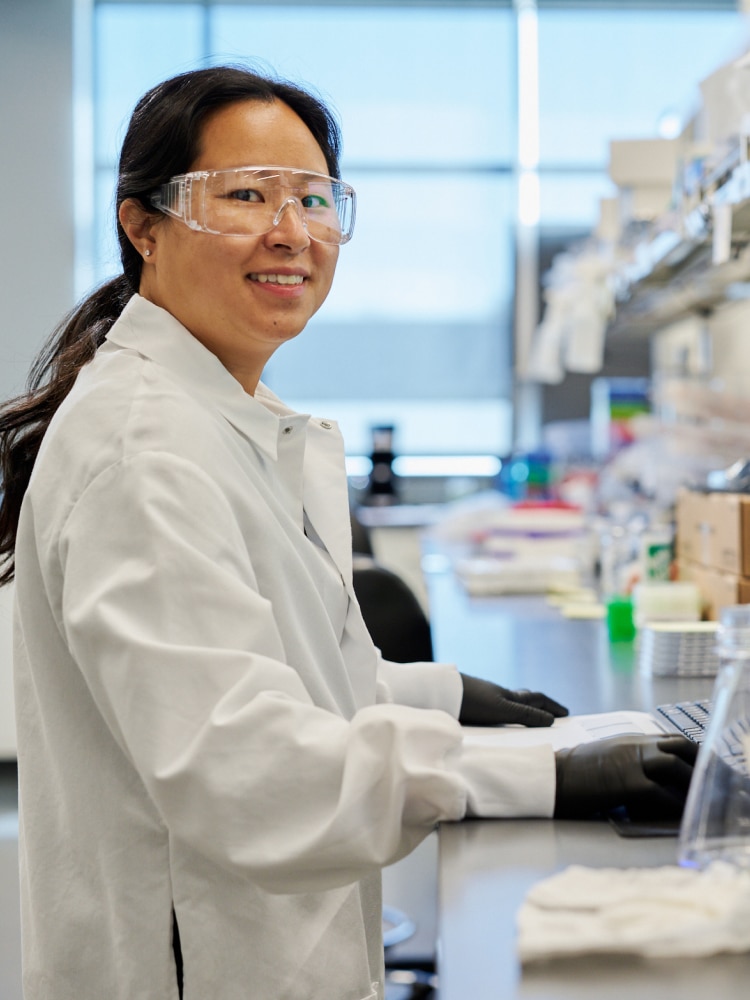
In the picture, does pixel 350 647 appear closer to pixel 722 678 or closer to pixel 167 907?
pixel 167 907

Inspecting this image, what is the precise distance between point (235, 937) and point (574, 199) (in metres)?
6.11

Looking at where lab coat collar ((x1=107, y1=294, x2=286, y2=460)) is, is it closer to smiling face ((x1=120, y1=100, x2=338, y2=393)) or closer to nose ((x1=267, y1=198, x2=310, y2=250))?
smiling face ((x1=120, y1=100, x2=338, y2=393))

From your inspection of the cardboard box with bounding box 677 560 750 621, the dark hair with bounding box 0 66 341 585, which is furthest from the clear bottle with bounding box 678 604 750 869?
the cardboard box with bounding box 677 560 750 621

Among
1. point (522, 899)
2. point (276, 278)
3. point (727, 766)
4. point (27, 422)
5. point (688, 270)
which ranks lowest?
point (522, 899)

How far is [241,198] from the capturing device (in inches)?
44.0

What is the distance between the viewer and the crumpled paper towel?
787 millimetres

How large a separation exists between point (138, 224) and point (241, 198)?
14 cm

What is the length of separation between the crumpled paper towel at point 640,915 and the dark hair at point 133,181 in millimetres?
712

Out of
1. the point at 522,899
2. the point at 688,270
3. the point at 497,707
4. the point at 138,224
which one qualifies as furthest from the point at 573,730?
the point at 688,270

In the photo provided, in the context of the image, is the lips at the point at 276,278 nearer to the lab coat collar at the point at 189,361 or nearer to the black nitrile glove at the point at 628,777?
the lab coat collar at the point at 189,361

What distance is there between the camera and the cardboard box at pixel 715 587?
6.83 feet

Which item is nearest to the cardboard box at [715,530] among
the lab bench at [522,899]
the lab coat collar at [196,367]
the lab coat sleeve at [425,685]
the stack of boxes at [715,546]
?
the stack of boxes at [715,546]

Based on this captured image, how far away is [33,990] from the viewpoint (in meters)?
1.05

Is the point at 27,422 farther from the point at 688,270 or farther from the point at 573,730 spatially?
the point at 688,270
